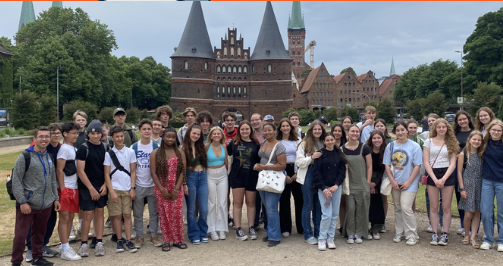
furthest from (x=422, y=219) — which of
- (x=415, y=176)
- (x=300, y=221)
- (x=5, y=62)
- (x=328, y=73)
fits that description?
(x=328, y=73)

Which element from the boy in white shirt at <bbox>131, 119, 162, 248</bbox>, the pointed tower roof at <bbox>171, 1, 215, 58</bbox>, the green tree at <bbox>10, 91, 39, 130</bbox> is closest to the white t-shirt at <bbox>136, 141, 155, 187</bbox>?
the boy in white shirt at <bbox>131, 119, 162, 248</bbox>

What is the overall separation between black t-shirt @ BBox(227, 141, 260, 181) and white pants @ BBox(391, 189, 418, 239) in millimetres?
2103

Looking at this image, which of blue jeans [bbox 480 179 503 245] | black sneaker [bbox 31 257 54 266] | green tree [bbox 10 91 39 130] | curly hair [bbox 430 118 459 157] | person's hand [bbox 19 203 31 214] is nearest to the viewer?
person's hand [bbox 19 203 31 214]

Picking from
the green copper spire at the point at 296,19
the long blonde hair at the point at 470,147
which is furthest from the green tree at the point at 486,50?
the green copper spire at the point at 296,19

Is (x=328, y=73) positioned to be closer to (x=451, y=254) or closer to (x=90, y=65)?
(x=90, y=65)

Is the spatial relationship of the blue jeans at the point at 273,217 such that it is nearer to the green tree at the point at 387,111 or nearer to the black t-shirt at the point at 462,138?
the black t-shirt at the point at 462,138

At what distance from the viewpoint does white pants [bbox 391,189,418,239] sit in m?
5.71

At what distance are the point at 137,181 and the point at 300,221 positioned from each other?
2556 millimetres

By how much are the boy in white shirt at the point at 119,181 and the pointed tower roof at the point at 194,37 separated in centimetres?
4963

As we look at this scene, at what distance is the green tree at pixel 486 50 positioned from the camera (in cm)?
4016

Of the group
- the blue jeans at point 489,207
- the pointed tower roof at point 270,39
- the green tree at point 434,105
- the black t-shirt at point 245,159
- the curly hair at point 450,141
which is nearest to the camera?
the blue jeans at point 489,207

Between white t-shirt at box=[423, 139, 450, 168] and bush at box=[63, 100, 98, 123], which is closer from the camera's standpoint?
white t-shirt at box=[423, 139, 450, 168]

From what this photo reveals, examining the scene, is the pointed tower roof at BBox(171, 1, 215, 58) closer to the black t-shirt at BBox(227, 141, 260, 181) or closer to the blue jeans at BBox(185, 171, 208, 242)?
the black t-shirt at BBox(227, 141, 260, 181)

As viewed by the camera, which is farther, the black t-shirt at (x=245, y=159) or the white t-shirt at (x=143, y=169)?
the black t-shirt at (x=245, y=159)
